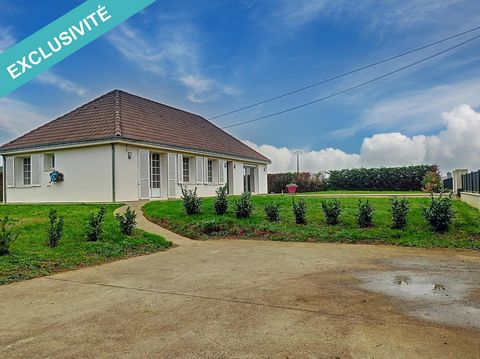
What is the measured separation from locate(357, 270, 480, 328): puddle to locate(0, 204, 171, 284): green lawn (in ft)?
15.9

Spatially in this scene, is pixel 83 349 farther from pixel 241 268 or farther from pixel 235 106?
pixel 235 106

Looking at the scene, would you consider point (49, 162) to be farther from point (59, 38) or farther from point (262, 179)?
point (262, 179)

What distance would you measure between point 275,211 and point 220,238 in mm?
2151

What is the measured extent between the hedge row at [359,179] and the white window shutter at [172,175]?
14714mm

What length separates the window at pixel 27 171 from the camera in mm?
19984

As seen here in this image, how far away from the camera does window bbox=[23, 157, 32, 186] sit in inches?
787

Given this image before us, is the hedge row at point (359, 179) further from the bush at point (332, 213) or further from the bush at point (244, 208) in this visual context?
the bush at point (244, 208)

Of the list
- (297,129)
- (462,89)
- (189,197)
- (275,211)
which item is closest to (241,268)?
(275,211)

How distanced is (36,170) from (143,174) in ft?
19.3

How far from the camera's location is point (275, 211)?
11.4 m

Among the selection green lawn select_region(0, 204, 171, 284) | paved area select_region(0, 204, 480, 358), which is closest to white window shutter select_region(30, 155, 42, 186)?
green lawn select_region(0, 204, 171, 284)

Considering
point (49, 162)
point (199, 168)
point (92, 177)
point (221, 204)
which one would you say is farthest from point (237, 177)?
point (221, 204)

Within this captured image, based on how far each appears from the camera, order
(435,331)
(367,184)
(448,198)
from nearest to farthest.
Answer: (435,331) < (448,198) < (367,184)

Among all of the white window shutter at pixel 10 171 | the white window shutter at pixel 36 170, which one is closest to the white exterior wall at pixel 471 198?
the white window shutter at pixel 36 170
